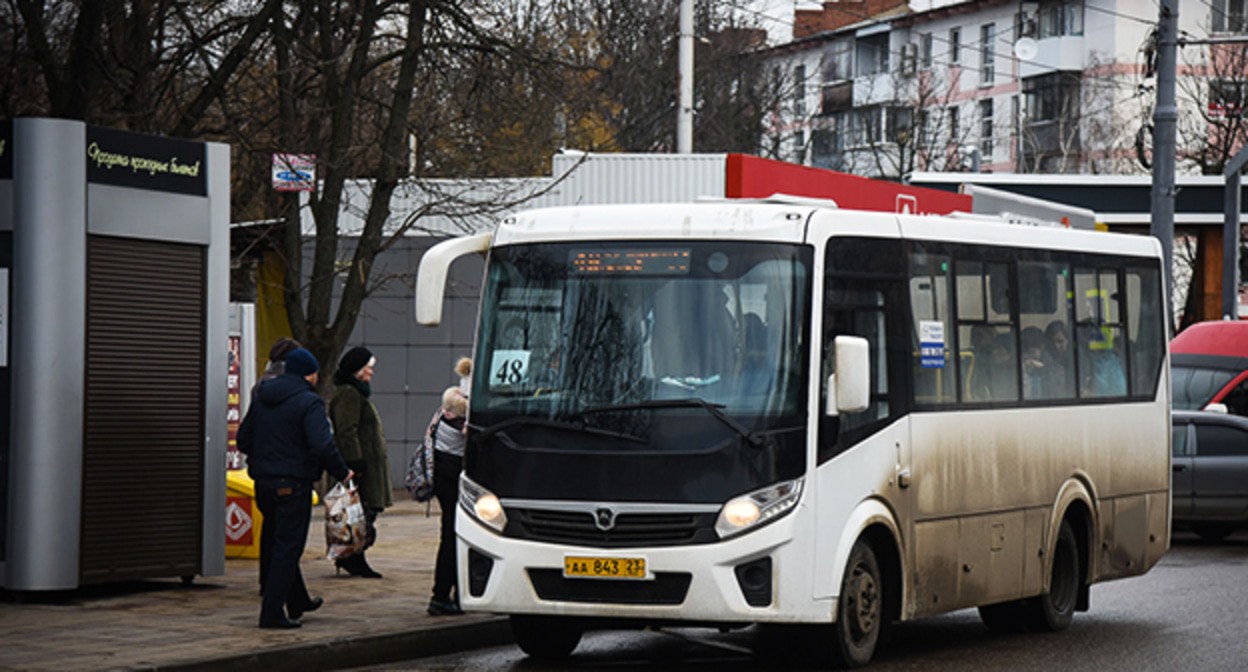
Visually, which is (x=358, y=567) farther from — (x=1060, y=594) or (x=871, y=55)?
(x=871, y=55)

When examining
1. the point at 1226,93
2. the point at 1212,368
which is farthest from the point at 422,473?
the point at 1226,93

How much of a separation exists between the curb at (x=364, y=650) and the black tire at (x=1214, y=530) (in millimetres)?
11557

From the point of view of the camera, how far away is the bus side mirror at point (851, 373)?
11.9 m

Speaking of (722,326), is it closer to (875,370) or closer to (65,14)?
(875,370)

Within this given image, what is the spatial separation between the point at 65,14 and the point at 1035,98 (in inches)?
2183

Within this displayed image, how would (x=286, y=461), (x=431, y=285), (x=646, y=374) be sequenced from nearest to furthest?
1. (x=646, y=374)
2. (x=431, y=285)
3. (x=286, y=461)

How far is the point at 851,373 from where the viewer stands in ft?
39.1

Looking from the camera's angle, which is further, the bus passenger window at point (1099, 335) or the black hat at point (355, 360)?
the black hat at point (355, 360)

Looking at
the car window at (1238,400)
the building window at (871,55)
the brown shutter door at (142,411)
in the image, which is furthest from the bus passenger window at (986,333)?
the building window at (871,55)

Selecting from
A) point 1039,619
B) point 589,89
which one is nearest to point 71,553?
point 1039,619

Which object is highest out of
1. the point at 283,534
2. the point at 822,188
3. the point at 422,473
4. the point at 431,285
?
the point at 822,188

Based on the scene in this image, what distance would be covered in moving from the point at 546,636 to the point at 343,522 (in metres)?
2.72

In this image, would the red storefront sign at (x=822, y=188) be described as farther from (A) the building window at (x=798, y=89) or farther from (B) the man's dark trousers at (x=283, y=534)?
(A) the building window at (x=798, y=89)

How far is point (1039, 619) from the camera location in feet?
49.3
